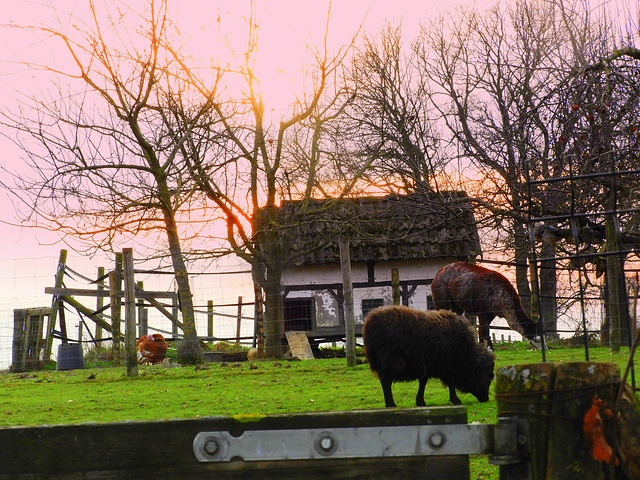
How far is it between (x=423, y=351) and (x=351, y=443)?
18.8 ft

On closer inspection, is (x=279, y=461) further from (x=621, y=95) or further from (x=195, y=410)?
(x=621, y=95)

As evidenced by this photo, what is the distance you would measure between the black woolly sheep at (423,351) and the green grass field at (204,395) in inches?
11.3

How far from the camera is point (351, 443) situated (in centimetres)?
209

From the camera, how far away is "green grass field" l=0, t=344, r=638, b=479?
7719 mm

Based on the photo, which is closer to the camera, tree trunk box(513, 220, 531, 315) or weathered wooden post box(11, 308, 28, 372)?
weathered wooden post box(11, 308, 28, 372)

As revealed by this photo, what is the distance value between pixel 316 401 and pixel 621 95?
16.4ft

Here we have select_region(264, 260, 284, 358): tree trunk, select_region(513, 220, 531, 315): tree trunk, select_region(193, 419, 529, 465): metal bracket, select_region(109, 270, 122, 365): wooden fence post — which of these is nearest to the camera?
select_region(193, 419, 529, 465): metal bracket

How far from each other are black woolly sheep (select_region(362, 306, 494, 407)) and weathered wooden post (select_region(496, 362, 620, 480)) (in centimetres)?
542

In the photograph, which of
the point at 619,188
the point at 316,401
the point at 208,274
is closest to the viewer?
the point at 316,401

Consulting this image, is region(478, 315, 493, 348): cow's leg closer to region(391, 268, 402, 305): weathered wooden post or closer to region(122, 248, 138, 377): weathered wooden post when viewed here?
region(391, 268, 402, 305): weathered wooden post

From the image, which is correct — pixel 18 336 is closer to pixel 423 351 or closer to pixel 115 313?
pixel 115 313

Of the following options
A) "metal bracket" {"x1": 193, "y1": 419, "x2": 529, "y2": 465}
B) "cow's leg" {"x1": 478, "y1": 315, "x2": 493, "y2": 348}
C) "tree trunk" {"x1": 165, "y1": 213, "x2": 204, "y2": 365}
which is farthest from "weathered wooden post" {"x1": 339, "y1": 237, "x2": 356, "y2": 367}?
"metal bracket" {"x1": 193, "y1": 419, "x2": 529, "y2": 465}

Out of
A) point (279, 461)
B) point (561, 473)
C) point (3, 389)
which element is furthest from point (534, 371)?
point (3, 389)

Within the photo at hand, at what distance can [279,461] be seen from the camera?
83.3 inches
